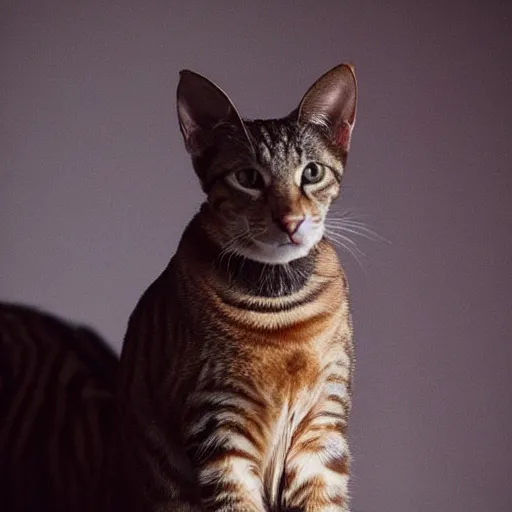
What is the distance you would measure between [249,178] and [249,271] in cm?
9

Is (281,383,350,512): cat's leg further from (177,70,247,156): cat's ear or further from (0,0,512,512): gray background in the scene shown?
(0,0,512,512): gray background

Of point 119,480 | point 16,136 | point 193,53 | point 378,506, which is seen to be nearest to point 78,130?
point 16,136

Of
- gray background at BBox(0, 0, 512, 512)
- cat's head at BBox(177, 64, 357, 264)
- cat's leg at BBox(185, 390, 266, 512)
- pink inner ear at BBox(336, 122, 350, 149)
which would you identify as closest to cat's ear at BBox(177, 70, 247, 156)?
cat's head at BBox(177, 64, 357, 264)

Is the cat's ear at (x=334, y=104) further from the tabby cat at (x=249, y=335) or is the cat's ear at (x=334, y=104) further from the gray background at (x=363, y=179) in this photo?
the gray background at (x=363, y=179)

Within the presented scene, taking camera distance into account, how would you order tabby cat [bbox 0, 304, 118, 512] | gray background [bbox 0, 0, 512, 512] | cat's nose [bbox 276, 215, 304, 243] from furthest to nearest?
gray background [bbox 0, 0, 512, 512] < tabby cat [bbox 0, 304, 118, 512] < cat's nose [bbox 276, 215, 304, 243]

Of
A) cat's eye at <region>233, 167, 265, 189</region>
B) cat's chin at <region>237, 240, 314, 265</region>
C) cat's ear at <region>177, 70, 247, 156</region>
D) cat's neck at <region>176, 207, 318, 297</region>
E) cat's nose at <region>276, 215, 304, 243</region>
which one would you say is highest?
cat's ear at <region>177, 70, 247, 156</region>

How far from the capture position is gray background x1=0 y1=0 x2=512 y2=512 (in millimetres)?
1235

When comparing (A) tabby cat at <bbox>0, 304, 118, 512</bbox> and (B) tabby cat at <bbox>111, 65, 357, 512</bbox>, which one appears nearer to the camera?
(B) tabby cat at <bbox>111, 65, 357, 512</bbox>

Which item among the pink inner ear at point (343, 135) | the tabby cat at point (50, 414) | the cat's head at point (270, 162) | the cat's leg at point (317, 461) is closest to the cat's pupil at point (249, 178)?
the cat's head at point (270, 162)

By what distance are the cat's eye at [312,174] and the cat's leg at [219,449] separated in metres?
0.22

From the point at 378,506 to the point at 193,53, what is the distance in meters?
0.71

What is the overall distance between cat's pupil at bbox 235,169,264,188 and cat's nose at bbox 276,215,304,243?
0.05 metres

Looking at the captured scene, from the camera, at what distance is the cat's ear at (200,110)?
867 millimetres

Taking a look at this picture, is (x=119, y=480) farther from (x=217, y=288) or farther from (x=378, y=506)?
(x=378, y=506)
